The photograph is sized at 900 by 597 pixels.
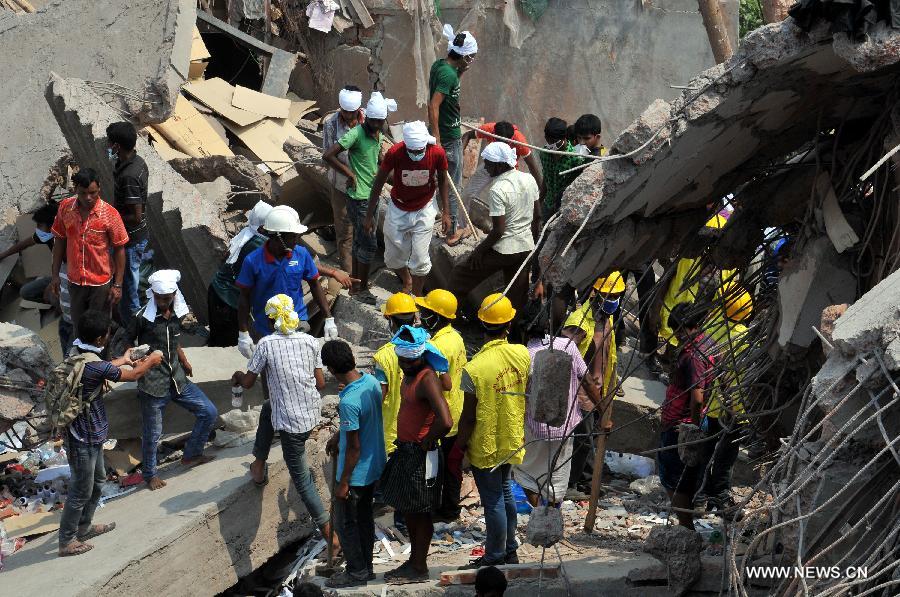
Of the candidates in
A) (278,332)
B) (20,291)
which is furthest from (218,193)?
(278,332)

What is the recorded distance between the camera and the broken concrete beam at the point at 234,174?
11766 millimetres

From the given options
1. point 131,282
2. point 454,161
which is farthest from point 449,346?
point 454,161

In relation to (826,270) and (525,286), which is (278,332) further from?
(826,270)

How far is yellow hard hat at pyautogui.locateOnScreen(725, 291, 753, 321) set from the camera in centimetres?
707

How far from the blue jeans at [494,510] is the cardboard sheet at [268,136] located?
6.62 meters

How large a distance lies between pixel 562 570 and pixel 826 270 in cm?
236

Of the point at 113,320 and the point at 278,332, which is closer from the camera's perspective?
the point at 278,332

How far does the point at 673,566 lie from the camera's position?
6.89 m

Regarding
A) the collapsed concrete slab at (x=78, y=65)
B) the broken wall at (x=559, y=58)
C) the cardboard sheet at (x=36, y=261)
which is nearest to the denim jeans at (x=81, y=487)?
the cardboard sheet at (x=36, y=261)

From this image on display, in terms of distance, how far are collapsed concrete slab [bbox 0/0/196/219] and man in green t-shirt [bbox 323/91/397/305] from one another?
2.72 m

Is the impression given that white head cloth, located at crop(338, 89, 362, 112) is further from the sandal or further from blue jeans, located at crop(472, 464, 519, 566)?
the sandal

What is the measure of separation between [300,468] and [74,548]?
138 cm

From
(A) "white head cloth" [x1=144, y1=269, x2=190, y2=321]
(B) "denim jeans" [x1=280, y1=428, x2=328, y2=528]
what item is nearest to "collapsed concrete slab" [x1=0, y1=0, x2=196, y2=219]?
(A) "white head cloth" [x1=144, y1=269, x2=190, y2=321]
